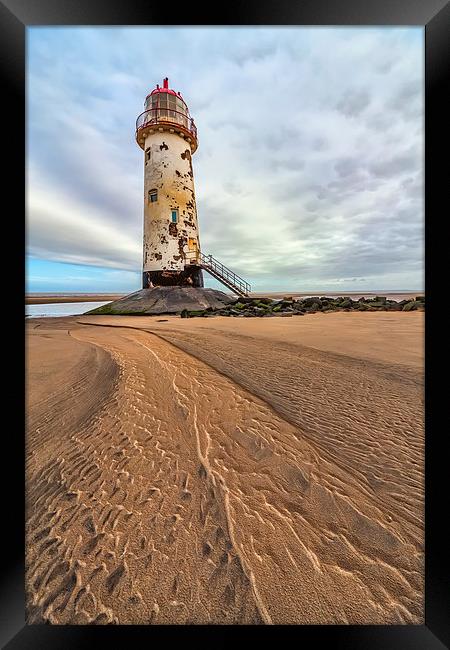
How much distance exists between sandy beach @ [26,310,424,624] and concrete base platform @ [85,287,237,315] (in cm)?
Answer: 1094

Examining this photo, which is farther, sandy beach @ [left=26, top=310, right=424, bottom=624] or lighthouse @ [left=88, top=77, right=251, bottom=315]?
lighthouse @ [left=88, top=77, right=251, bottom=315]

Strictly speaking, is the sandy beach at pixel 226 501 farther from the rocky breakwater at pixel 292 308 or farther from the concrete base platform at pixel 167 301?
the concrete base platform at pixel 167 301

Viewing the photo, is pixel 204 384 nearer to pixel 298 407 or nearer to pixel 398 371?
pixel 298 407

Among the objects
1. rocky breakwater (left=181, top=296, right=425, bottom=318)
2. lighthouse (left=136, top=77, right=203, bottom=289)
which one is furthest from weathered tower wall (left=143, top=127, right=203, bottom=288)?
rocky breakwater (left=181, top=296, right=425, bottom=318)

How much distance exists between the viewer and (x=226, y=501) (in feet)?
5.98

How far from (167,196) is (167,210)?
90 centimetres

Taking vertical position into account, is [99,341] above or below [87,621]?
above

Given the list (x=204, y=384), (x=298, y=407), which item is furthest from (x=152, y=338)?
(x=298, y=407)

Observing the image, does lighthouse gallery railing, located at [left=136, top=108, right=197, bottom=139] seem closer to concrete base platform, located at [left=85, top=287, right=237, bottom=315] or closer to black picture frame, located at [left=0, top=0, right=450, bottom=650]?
concrete base platform, located at [left=85, top=287, right=237, bottom=315]

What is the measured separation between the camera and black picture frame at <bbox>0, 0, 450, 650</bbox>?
3.20 feet
